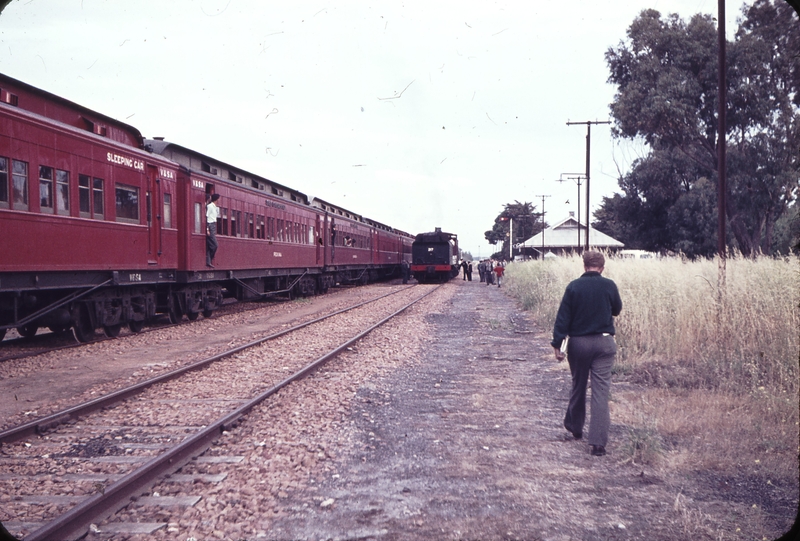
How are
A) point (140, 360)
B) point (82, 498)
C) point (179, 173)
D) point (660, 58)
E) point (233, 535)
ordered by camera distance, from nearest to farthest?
1. point (233, 535)
2. point (82, 498)
3. point (140, 360)
4. point (179, 173)
5. point (660, 58)

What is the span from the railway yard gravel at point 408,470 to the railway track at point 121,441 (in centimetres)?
15

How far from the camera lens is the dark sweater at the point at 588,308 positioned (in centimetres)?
595

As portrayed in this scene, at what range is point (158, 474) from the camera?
5.14 metres

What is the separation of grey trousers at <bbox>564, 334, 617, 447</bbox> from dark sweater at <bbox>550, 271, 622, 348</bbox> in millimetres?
85

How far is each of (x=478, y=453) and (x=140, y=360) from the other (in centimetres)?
711

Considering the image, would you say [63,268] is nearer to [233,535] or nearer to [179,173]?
[179,173]

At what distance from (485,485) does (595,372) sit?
5.26ft

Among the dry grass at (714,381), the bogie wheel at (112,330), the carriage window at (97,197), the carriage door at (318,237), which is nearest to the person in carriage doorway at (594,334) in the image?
the dry grass at (714,381)

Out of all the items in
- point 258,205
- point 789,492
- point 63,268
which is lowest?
point 789,492

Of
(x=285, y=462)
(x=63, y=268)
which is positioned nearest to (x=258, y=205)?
(x=63, y=268)

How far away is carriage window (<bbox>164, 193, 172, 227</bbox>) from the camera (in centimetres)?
1515

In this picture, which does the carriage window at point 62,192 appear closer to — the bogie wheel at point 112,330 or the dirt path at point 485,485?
the bogie wheel at point 112,330

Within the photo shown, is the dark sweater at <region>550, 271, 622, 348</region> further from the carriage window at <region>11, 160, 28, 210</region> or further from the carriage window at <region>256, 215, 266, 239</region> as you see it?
the carriage window at <region>256, 215, 266, 239</region>

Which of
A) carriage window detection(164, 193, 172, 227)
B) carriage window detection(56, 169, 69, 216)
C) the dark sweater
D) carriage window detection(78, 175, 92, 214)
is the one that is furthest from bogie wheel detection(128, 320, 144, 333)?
Answer: the dark sweater
